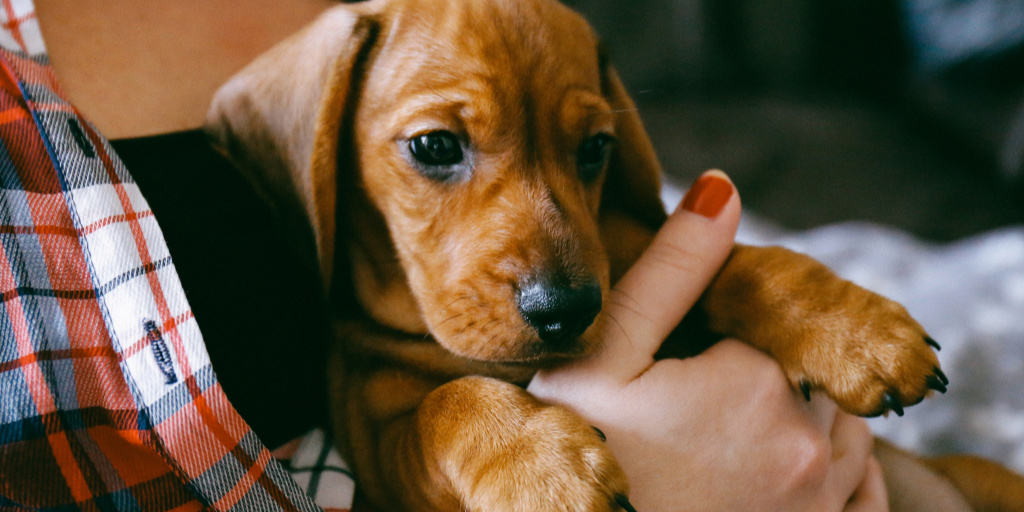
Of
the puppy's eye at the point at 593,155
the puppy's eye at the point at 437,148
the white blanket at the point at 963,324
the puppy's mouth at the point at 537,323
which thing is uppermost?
the puppy's eye at the point at 437,148

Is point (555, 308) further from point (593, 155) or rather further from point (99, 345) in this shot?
point (99, 345)

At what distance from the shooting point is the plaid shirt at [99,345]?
2.64 feet

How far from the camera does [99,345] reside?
2.89 ft

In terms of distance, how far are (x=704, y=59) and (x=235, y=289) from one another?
11.8 feet

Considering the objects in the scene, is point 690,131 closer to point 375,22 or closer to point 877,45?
point 877,45

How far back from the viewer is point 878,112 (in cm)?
369

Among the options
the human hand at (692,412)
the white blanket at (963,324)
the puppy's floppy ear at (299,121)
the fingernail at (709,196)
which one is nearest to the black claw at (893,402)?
the human hand at (692,412)

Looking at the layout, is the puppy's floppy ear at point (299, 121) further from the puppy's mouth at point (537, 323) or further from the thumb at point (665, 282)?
the thumb at point (665, 282)

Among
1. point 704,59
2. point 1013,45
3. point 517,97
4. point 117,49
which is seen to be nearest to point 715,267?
point 517,97

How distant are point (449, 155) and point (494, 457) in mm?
607

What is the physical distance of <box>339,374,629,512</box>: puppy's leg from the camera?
90 centimetres

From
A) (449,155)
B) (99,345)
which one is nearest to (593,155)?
(449,155)

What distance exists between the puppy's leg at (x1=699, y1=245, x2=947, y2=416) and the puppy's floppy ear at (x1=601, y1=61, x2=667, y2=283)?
293 millimetres

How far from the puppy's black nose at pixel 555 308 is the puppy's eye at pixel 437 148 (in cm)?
35
